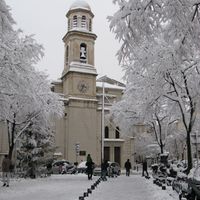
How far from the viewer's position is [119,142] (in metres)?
62.3

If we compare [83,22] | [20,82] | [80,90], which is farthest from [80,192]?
[83,22]

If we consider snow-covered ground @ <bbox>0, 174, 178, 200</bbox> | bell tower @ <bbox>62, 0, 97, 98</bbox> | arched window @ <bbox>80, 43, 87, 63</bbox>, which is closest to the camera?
snow-covered ground @ <bbox>0, 174, 178, 200</bbox>

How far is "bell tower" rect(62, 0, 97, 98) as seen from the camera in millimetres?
58344

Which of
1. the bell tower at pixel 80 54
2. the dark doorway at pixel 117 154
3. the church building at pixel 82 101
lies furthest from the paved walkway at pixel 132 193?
the dark doorway at pixel 117 154

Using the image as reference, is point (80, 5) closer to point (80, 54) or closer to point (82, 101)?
point (80, 54)

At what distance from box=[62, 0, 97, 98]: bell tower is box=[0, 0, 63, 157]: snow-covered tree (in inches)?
986

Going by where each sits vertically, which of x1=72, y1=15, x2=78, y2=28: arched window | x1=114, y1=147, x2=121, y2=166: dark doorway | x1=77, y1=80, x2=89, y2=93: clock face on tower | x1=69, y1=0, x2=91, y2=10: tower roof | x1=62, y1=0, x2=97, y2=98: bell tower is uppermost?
x1=69, y1=0, x2=91, y2=10: tower roof

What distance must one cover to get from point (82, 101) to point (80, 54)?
7797 mm

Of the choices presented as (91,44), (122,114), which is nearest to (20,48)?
(122,114)

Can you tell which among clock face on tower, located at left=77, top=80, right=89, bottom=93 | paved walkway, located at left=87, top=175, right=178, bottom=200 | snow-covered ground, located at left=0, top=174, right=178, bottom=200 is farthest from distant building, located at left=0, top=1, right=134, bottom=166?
paved walkway, located at left=87, top=175, right=178, bottom=200

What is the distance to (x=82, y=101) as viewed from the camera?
191 feet

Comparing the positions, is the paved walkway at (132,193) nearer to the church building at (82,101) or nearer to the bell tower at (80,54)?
the church building at (82,101)

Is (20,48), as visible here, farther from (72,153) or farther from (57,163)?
(72,153)

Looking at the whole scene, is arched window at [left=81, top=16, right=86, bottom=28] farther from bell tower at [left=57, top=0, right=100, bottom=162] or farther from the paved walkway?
the paved walkway
